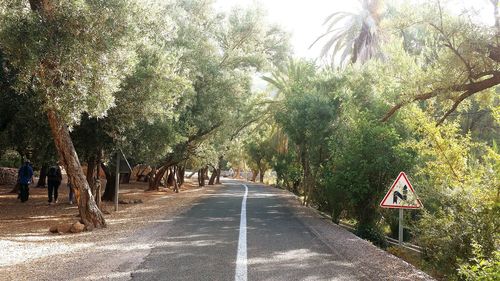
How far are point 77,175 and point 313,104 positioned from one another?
1215 cm

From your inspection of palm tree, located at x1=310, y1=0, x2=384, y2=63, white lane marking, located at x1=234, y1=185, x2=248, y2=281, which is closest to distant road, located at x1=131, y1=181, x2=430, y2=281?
white lane marking, located at x1=234, y1=185, x2=248, y2=281

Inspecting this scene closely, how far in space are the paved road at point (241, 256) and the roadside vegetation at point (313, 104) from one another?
2.26 meters

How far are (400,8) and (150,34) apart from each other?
6563 millimetres

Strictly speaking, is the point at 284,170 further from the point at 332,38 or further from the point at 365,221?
the point at 365,221

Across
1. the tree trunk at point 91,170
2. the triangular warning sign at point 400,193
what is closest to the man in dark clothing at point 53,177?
the tree trunk at point 91,170

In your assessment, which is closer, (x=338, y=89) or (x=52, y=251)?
(x=52, y=251)

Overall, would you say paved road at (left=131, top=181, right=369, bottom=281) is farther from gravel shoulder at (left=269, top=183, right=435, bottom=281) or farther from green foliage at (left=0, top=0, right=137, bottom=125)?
green foliage at (left=0, top=0, right=137, bottom=125)

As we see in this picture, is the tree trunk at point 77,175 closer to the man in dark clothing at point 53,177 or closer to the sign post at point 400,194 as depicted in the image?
the sign post at point 400,194

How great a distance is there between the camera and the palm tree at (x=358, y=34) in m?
31.6

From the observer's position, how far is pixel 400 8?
1153 centimetres

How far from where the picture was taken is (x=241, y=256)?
8.99 metres

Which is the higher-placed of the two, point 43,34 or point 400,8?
point 400,8

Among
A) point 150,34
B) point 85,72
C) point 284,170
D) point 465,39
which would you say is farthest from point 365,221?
point 284,170

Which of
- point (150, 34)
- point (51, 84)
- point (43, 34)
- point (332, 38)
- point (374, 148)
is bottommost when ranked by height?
point (374, 148)
